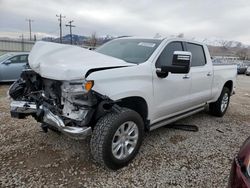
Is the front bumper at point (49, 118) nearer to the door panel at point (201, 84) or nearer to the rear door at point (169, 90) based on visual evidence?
the rear door at point (169, 90)

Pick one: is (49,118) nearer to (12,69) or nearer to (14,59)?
(12,69)

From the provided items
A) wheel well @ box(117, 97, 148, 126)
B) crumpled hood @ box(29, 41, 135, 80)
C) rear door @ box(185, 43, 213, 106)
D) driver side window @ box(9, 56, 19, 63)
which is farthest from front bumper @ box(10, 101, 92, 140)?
driver side window @ box(9, 56, 19, 63)

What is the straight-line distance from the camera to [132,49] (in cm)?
378

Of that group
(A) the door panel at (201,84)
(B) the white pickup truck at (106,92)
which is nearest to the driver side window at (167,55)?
(B) the white pickup truck at (106,92)

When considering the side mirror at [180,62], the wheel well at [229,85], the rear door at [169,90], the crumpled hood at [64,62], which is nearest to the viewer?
the crumpled hood at [64,62]

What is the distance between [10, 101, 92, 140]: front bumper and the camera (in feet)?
8.72

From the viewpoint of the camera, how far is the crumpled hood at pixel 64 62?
2.57 metres

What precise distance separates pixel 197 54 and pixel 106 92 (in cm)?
272

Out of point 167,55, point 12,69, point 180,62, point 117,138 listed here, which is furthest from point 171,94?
point 12,69

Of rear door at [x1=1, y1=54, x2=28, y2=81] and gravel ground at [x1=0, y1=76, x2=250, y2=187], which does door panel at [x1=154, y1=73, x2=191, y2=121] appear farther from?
rear door at [x1=1, y1=54, x2=28, y2=81]

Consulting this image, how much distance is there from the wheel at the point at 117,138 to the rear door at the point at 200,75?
1.66 metres

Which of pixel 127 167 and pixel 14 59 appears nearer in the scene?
pixel 127 167

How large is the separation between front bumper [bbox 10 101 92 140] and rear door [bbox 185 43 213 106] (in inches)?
94.9

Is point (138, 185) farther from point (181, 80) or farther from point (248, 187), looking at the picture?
point (181, 80)
